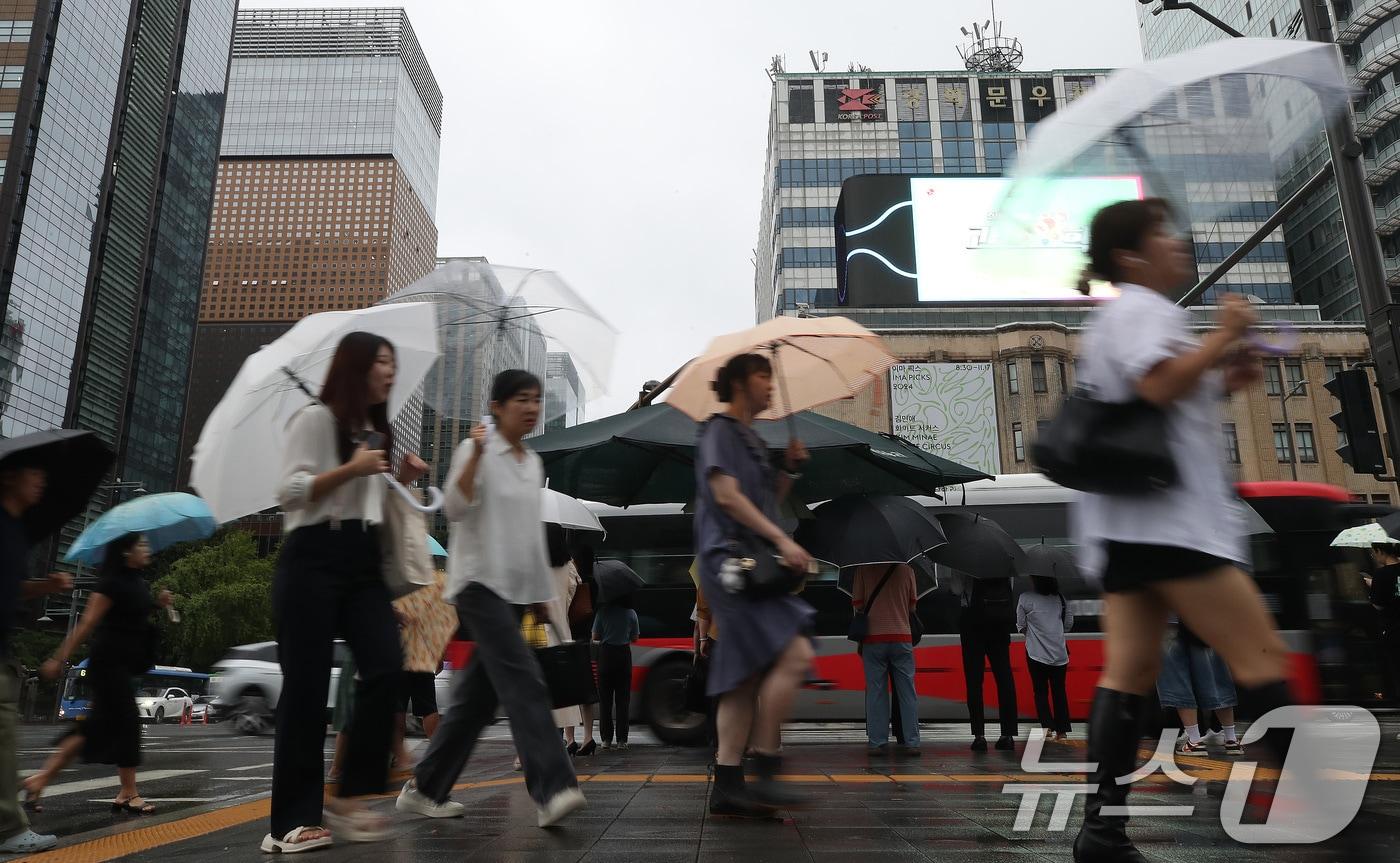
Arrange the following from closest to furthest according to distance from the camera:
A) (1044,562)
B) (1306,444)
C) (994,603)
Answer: (994,603)
(1044,562)
(1306,444)

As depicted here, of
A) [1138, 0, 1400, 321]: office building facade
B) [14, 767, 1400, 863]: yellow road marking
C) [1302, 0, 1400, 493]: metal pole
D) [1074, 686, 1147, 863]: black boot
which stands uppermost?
[1138, 0, 1400, 321]: office building facade

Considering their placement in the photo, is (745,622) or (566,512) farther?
(566,512)

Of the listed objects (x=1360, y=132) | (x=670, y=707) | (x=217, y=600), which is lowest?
(x=670, y=707)

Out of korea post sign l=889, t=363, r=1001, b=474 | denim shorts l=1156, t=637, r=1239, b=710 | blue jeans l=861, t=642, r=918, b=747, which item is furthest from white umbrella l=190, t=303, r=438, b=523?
korea post sign l=889, t=363, r=1001, b=474

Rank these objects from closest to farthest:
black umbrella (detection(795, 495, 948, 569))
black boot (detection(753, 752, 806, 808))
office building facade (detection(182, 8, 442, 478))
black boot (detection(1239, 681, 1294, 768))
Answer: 1. black boot (detection(1239, 681, 1294, 768))
2. black boot (detection(753, 752, 806, 808))
3. black umbrella (detection(795, 495, 948, 569))
4. office building facade (detection(182, 8, 442, 478))

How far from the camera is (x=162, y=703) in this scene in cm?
3822

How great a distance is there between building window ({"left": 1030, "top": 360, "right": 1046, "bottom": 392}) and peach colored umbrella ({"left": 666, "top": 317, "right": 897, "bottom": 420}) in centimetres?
4630

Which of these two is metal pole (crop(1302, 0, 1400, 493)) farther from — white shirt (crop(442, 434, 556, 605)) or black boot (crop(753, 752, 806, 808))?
white shirt (crop(442, 434, 556, 605))

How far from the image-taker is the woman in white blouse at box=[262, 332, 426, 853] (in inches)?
130

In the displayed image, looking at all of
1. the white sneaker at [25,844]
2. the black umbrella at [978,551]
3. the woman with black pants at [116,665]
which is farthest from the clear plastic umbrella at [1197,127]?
the black umbrella at [978,551]

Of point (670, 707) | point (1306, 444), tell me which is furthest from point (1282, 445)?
point (670, 707)

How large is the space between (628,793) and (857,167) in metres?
64.6

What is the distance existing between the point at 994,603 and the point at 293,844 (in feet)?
21.1

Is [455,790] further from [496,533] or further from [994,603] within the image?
[994,603]
